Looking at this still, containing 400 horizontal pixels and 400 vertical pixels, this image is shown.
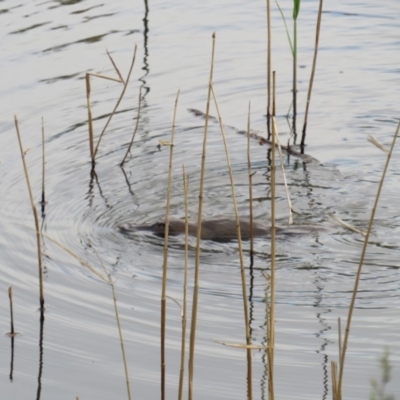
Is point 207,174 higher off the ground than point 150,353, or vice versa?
point 207,174

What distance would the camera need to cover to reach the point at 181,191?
6.41 m

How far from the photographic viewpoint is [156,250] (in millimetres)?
5605

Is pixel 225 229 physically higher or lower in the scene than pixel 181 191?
lower

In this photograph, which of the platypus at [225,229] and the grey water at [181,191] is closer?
the grey water at [181,191]

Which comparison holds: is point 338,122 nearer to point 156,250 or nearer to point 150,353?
point 156,250

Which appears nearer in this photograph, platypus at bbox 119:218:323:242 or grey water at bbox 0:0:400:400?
grey water at bbox 0:0:400:400

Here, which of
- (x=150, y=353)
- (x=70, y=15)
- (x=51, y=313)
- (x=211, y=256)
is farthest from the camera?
(x=70, y=15)

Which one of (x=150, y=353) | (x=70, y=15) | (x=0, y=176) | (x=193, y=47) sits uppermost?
(x=70, y=15)

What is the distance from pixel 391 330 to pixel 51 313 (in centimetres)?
165

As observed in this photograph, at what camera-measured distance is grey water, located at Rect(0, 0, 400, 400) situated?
14.3 feet

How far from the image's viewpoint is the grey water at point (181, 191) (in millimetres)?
4363

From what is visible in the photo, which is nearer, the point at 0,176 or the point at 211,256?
the point at 211,256

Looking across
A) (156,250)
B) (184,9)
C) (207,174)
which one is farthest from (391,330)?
(184,9)

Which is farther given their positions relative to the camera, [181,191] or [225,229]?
[181,191]
